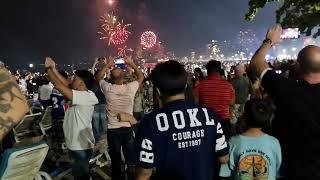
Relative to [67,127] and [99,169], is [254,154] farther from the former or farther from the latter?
[99,169]

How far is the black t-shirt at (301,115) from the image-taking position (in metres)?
3.69

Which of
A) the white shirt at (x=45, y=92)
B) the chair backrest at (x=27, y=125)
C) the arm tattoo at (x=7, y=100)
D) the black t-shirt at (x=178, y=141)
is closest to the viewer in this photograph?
the arm tattoo at (x=7, y=100)

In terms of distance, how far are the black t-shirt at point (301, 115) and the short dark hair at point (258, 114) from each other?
0.61 meters

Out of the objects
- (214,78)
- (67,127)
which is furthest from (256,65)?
(214,78)

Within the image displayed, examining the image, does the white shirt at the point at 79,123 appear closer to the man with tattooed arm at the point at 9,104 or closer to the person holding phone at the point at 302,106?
the person holding phone at the point at 302,106

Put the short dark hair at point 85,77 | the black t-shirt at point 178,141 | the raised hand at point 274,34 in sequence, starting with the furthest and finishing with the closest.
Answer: the short dark hair at point 85,77, the raised hand at point 274,34, the black t-shirt at point 178,141

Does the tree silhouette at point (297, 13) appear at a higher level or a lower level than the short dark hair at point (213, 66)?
higher

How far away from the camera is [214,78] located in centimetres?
817

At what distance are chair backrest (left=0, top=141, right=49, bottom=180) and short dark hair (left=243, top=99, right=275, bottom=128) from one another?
2319mm

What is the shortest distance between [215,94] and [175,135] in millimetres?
4987

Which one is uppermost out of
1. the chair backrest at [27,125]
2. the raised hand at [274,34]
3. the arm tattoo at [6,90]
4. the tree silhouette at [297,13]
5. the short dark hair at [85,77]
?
the tree silhouette at [297,13]

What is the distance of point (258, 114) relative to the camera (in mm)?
4441

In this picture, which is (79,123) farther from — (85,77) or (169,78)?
(169,78)

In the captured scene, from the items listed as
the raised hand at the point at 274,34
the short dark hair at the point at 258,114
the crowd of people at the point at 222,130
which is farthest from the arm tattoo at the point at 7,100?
the short dark hair at the point at 258,114
